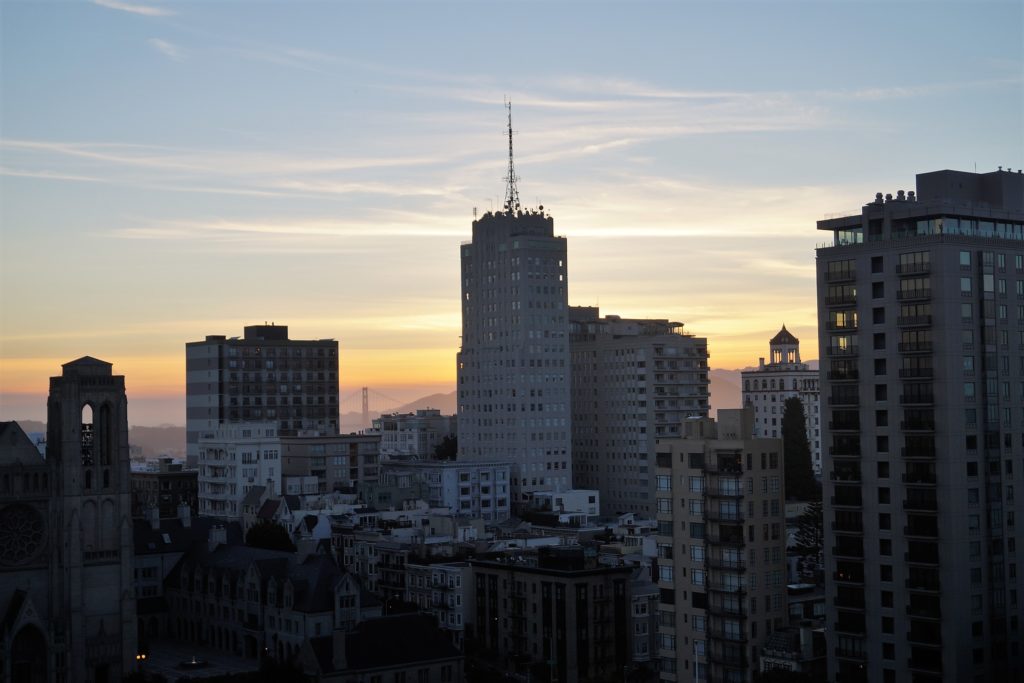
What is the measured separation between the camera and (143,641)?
150625 millimetres

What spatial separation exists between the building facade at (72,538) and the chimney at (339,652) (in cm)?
2674

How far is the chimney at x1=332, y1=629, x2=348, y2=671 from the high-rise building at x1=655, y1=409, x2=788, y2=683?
84.2 ft

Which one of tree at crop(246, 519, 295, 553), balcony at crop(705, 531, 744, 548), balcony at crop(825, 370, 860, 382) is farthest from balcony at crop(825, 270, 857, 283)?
tree at crop(246, 519, 295, 553)

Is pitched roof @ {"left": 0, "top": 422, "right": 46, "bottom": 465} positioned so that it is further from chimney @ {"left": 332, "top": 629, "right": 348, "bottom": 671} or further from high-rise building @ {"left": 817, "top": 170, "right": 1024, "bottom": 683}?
high-rise building @ {"left": 817, "top": 170, "right": 1024, "bottom": 683}

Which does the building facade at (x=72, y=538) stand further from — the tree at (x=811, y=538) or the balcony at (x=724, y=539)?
the tree at (x=811, y=538)

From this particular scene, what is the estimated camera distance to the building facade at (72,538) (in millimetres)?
130375

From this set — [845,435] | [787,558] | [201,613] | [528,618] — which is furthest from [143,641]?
[845,435]

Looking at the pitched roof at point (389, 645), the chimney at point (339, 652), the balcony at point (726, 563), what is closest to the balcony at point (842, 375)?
the balcony at point (726, 563)

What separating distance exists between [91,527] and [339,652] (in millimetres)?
32596

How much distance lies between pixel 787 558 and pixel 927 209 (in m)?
33.4

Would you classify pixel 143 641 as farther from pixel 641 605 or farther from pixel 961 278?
pixel 961 278

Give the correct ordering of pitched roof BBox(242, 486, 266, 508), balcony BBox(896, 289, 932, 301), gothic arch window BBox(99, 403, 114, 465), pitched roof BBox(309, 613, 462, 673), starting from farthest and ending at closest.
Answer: pitched roof BBox(242, 486, 266, 508) < gothic arch window BBox(99, 403, 114, 465) < pitched roof BBox(309, 613, 462, 673) < balcony BBox(896, 289, 932, 301)

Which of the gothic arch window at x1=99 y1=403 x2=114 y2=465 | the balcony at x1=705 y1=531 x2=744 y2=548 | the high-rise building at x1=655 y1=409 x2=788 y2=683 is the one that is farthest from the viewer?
the gothic arch window at x1=99 y1=403 x2=114 y2=465

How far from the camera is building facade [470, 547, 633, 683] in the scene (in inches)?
4909
